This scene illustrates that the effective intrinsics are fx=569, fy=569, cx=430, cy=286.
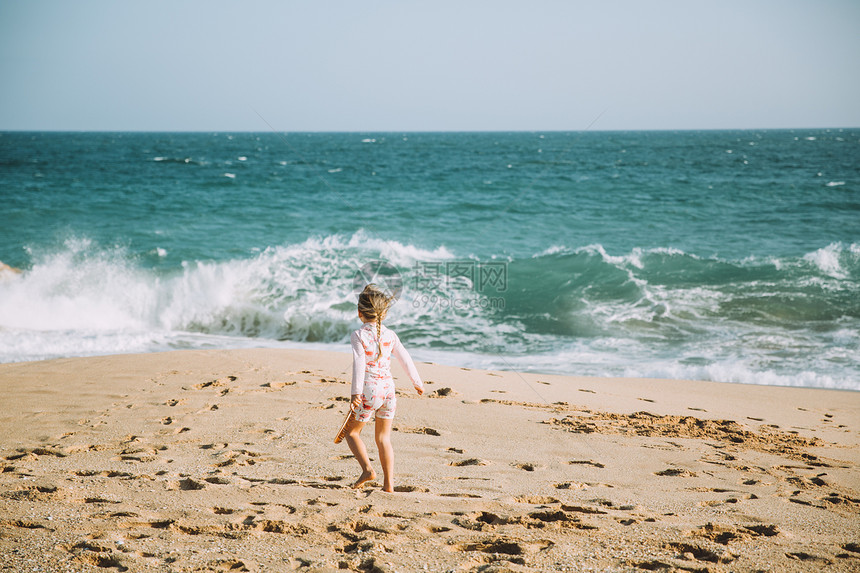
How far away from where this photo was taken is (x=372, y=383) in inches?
146

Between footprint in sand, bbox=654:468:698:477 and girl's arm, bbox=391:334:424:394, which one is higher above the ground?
girl's arm, bbox=391:334:424:394

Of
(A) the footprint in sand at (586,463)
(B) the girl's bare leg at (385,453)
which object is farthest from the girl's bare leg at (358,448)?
(A) the footprint in sand at (586,463)

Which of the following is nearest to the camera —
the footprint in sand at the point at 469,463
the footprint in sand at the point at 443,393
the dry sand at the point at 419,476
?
the dry sand at the point at 419,476

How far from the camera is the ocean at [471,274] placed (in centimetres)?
938

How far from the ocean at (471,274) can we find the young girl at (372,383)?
16.9 ft

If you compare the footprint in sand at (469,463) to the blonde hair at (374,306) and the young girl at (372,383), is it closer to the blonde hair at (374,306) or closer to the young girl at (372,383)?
the young girl at (372,383)

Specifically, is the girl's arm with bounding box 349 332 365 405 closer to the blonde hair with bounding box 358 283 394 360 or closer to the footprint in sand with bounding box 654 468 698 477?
the blonde hair with bounding box 358 283 394 360

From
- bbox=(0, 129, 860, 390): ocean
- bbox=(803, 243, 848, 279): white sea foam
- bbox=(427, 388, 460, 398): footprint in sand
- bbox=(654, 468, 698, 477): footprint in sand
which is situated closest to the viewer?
bbox=(654, 468, 698, 477): footprint in sand

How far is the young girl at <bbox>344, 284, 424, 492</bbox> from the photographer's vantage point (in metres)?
3.66

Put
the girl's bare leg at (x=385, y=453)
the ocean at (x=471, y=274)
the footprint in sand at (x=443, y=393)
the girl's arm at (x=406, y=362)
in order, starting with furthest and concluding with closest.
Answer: the ocean at (x=471, y=274) < the footprint in sand at (x=443, y=393) < the girl's arm at (x=406, y=362) < the girl's bare leg at (x=385, y=453)

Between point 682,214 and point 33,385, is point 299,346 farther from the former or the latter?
point 682,214

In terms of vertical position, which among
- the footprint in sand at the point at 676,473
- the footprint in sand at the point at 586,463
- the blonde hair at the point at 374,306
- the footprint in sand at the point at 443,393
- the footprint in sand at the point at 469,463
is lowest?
the footprint in sand at the point at 443,393

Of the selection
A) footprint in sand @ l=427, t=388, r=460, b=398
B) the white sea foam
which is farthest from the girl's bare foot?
the white sea foam

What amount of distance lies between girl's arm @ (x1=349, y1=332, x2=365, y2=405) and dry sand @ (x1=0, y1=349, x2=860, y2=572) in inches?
24.7
